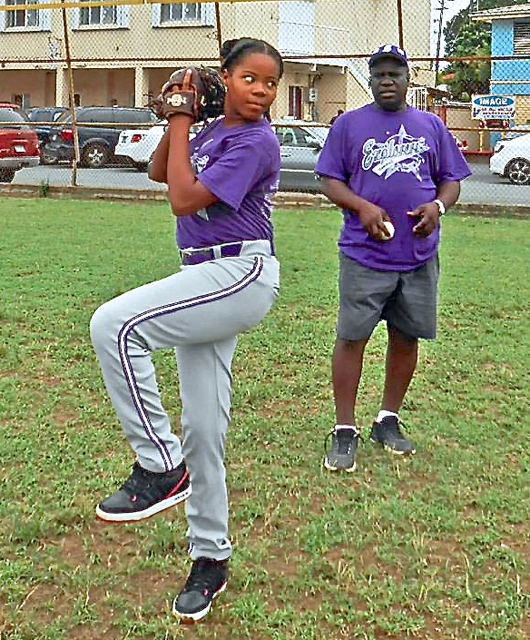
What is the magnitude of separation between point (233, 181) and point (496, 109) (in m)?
21.2

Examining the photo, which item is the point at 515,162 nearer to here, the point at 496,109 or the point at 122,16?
the point at 496,109

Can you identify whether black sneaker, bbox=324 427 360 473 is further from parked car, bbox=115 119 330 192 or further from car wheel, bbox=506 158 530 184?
car wheel, bbox=506 158 530 184

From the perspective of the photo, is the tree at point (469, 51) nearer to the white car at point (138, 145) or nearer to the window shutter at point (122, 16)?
the white car at point (138, 145)

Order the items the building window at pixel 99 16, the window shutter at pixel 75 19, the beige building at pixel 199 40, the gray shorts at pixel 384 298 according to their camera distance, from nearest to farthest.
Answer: the gray shorts at pixel 384 298, the beige building at pixel 199 40, the building window at pixel 99 16, the window shutter at pixel 75 19

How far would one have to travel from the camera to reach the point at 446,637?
116 inches

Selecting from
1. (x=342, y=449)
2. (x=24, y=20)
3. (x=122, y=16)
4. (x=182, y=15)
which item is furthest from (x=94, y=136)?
(x=342, y=449)

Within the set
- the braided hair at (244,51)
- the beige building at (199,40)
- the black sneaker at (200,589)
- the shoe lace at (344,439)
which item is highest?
the beige building at (199,40)

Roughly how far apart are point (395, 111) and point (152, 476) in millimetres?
2139

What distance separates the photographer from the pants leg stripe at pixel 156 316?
2822mm

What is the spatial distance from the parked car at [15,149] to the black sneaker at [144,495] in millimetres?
16418

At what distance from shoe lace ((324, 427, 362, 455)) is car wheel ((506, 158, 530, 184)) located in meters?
17.7

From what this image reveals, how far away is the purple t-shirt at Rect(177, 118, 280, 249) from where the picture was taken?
2.83 meters

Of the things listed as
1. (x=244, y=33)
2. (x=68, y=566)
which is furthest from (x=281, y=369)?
(x=244, y=33)

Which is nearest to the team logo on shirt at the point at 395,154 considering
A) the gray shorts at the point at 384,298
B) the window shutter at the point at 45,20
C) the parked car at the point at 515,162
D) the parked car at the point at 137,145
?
the gray shorts at the point at 384,298
